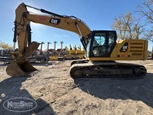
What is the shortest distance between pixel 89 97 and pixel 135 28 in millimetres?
30158

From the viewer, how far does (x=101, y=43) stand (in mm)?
7117

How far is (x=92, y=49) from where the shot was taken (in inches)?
279

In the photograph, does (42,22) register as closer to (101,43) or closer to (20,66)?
(20,66)

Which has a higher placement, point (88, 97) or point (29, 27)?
point (29, 27)

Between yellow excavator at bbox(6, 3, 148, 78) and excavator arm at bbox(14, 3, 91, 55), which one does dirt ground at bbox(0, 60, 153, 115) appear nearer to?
yellow excavator at bbox(6, 3, 148, 78)

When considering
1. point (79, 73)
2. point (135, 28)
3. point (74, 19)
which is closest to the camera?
point (79, 73)

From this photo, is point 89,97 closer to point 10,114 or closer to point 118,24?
point 10,114

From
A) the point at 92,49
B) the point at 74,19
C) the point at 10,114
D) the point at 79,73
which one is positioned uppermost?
the point at 74,19

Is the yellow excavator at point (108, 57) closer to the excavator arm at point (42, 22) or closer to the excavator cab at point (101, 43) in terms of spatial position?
the excavator cab at point (101, 43)

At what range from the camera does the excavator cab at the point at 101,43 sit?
705 centimetres

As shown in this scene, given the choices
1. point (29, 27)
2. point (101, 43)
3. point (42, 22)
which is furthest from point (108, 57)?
point (29, 27)

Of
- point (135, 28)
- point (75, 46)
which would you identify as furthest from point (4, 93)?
point (135, 28)

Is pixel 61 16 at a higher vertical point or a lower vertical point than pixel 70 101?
higher

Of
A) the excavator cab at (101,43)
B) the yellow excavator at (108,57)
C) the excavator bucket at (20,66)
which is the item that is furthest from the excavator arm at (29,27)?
the excavator cab at (101,43)
